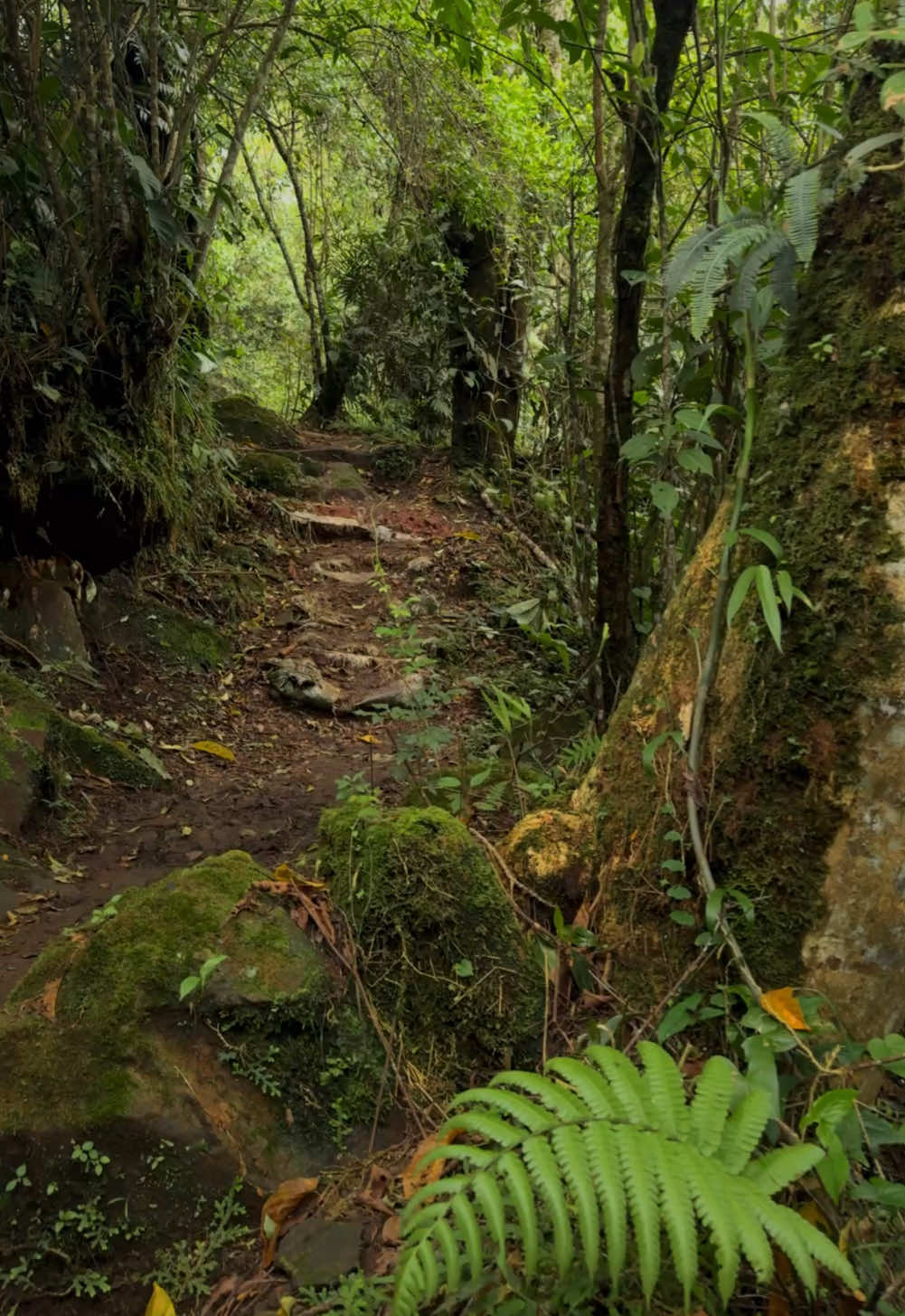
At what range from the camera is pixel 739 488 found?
2.09 m

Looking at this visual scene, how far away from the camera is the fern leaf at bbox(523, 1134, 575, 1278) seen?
1.09m

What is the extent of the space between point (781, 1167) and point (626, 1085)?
23 cm

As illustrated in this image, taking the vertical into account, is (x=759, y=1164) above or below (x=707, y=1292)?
above

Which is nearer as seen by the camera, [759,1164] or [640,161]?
[759,1164]

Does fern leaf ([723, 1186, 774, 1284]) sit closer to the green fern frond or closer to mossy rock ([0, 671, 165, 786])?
the green fern frond

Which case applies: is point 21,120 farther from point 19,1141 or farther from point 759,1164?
point 759,1164

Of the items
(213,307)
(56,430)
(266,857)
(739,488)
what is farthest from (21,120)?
(739,488)

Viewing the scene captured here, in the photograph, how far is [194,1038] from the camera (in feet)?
6.86

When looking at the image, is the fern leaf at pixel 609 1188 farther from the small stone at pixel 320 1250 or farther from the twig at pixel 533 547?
the twig at pixel 533 547

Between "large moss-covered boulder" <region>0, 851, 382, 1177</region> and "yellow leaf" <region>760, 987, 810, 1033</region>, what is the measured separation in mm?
987

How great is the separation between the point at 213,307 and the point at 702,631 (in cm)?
532

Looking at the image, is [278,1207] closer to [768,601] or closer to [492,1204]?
[492,1204]

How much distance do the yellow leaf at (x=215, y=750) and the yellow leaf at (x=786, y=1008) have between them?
3.76 meters

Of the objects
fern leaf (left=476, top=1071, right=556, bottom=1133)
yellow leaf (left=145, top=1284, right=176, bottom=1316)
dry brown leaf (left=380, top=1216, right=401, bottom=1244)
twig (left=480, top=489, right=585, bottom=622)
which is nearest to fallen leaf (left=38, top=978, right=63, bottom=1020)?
yellow leaf (left=145, top=1284, right=176, bottom=1316)
